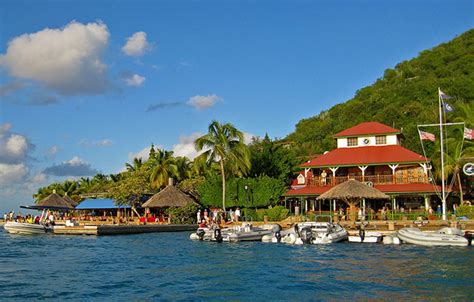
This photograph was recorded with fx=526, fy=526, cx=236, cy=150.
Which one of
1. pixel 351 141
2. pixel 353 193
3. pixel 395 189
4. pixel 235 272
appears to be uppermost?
pixel 351 141

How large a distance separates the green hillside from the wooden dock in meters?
27.8

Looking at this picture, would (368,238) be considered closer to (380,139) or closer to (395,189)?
(395,189)

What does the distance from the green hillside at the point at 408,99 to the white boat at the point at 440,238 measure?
23.1 metres

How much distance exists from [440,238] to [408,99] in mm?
53059

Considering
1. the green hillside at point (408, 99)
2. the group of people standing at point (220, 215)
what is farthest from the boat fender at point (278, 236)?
the green hillside at point (408, 99)

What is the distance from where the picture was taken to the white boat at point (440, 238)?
3031cm

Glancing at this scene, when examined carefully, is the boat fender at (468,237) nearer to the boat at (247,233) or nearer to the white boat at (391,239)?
the white boat at (391,239)

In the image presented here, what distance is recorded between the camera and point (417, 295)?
17375 mm

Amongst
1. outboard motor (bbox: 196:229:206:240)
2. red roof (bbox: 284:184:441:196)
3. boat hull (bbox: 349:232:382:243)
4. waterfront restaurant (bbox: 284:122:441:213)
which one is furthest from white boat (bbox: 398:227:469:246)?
outboard motor (bbox: 196:229:206:240)

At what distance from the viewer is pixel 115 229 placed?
4288cm

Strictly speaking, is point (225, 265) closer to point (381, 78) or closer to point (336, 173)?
point (336, 173)

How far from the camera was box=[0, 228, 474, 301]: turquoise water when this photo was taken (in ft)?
58.9

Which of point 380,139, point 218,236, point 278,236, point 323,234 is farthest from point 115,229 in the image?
point 380,139

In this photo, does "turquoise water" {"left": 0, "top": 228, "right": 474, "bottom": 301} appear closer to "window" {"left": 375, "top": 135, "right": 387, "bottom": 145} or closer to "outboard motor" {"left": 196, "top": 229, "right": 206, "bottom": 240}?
"outboard motor" {"left": 196, "top": 229, "right": 206, "bottom": 240}
